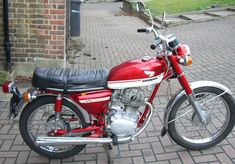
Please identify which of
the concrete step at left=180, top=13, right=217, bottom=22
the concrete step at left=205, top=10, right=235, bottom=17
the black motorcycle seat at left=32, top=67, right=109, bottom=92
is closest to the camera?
the black motorcycle seat at left=32, top=67, right=109, bottom=92

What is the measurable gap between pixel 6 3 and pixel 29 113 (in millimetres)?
2562

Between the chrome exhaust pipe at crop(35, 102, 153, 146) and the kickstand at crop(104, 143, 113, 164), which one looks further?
the kickstand at crop(104, 143, 113, 164)

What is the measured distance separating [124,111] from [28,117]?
92 centimetres

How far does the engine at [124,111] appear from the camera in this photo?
3.43 m

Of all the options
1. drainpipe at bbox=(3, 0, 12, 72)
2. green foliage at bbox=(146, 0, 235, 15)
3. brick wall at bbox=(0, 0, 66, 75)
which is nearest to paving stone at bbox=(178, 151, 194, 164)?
brick wall at bbox=(0, 0, 66, 75)

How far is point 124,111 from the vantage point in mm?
3500

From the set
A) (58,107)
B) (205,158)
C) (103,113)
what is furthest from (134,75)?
(205,158)

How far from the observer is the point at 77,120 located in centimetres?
355

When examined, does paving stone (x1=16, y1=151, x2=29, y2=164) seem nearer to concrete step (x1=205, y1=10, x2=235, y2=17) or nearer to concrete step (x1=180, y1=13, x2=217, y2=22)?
concrete step (x1=180, y1=13, x2=217, y2=22)

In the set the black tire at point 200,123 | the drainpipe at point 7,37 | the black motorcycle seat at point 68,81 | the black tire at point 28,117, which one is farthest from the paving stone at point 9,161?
the drainpipe at point 7,37

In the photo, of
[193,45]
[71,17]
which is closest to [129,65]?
[193,45]

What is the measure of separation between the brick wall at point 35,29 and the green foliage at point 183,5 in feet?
28.3

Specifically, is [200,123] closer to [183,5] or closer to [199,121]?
[199,121]

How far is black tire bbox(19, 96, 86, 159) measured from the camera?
135 inches
